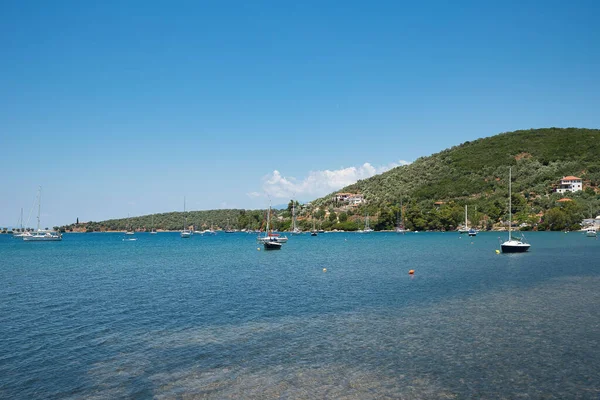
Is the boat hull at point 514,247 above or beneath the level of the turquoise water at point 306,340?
above

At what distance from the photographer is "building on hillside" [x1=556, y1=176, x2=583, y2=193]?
17036cm

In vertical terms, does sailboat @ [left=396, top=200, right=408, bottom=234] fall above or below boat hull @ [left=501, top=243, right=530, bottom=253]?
above

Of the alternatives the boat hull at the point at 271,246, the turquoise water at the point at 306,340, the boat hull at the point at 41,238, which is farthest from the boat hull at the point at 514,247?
the boat hull at the point at 41,238

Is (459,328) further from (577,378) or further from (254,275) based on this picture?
(254,275)

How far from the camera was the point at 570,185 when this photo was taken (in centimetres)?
17138

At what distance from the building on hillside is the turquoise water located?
15137 cm

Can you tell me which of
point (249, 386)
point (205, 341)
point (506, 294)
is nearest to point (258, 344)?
point (205, 341)

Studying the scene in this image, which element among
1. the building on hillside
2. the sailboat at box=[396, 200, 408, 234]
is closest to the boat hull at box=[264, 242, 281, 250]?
the sailboat at box=[396, 200, 408, 234]

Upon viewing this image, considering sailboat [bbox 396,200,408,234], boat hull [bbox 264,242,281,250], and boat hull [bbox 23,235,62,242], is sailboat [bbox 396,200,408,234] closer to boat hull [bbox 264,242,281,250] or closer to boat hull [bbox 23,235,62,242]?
boat hull [bbox 264,242,281,250]

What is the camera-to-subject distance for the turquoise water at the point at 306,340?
15266mm

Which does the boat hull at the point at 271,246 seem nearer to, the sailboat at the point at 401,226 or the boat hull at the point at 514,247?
the boat hull at the point at 514,247

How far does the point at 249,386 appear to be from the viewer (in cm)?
1525

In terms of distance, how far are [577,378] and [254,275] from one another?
115 feet

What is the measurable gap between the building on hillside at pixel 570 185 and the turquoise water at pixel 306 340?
15137 centimetres
